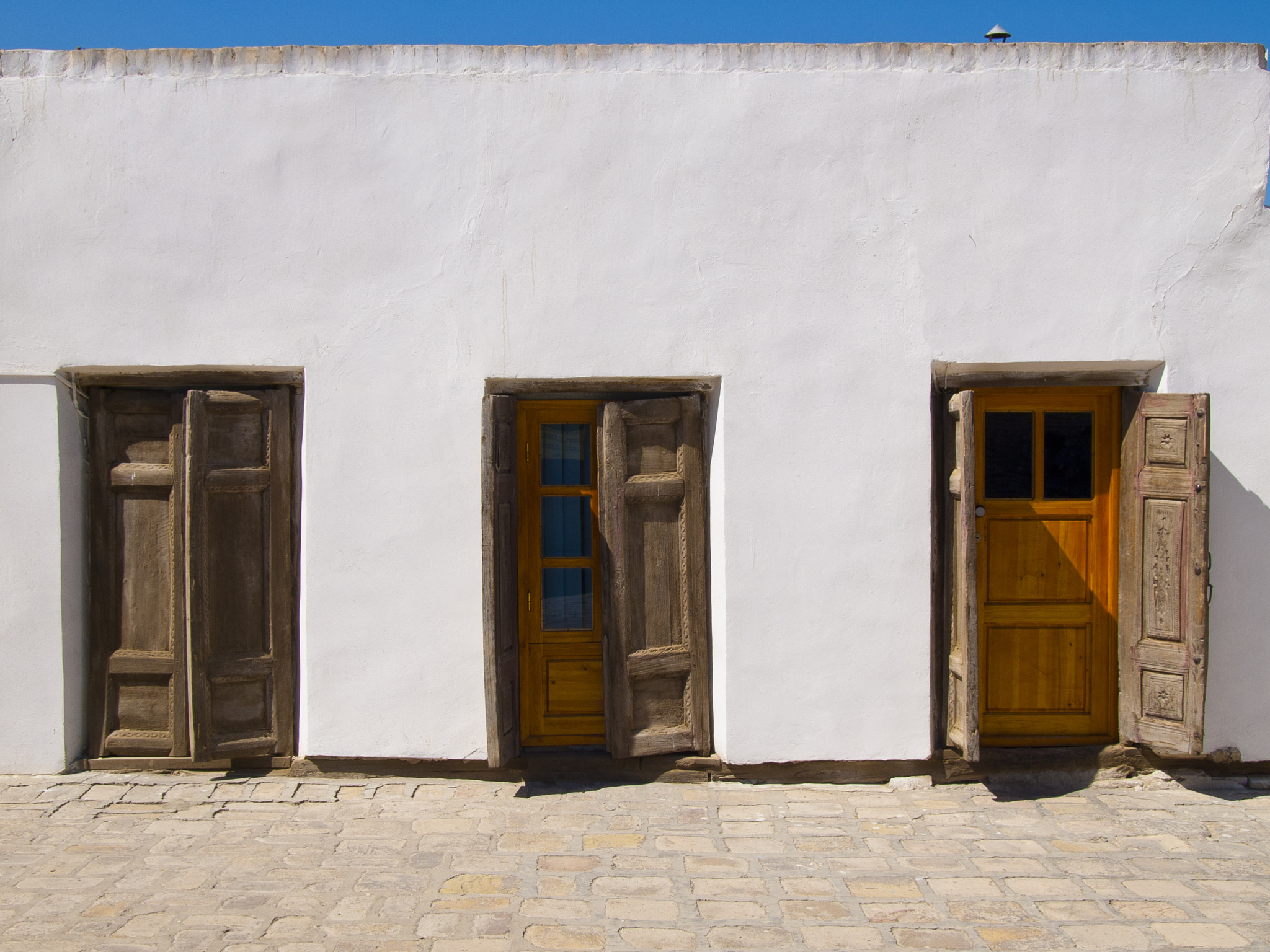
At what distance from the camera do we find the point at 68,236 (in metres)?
4.59

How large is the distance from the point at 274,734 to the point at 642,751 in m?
1.85

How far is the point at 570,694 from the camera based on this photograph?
4.88 m

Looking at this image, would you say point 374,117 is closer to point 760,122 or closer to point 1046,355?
point 760,122

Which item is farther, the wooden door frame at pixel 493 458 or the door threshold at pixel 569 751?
the door threshold at pixel 569 751

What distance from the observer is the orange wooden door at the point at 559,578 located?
4.82m

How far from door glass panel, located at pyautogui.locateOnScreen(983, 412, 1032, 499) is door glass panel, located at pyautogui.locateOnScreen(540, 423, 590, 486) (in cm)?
205

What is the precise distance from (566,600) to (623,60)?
270 cm

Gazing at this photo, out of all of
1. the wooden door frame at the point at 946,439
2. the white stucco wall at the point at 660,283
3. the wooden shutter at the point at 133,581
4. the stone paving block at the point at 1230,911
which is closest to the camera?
the stone paving block at the point at 1230,911

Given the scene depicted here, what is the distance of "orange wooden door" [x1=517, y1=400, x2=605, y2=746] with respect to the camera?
4.82 meters

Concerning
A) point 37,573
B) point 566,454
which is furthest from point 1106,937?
point 37,573

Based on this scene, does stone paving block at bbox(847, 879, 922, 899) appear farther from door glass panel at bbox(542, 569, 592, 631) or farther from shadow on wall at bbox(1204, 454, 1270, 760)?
shadow on wall at bbox(1204, 454, 1270, 760)

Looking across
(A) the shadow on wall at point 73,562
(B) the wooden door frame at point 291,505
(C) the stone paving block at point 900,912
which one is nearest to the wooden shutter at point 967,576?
(C) the stone paving block at point 900,912

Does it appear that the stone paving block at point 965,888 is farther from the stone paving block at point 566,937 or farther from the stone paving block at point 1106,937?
the stone paving block at point 566,937

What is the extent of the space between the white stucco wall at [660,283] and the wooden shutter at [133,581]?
0.66 feet
